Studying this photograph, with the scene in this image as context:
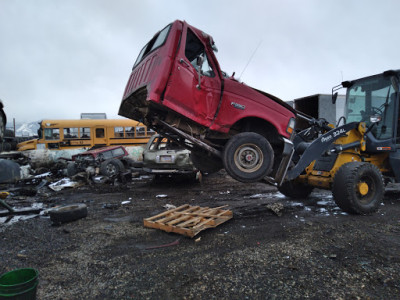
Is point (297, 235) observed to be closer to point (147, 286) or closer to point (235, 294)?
point (235, 294)

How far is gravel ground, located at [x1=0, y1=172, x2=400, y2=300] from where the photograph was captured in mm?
2695

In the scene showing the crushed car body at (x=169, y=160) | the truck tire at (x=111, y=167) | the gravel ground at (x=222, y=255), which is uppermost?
the crushed car body at (x=169, y=160)

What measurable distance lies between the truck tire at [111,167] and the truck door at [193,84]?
7303 mm

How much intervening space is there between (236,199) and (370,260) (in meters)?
3.81

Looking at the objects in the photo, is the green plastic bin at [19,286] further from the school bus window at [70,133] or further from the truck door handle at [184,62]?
the school bus window at [70,133]

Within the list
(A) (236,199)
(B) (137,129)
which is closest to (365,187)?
(A) (236,199)

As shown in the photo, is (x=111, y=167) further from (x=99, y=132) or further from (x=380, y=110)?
(x=380, y=110)

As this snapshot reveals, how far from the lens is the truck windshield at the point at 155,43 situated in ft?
13.7

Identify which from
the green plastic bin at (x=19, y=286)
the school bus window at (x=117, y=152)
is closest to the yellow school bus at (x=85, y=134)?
the school bus window at (x=117, y=152)

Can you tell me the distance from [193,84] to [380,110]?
4.42m

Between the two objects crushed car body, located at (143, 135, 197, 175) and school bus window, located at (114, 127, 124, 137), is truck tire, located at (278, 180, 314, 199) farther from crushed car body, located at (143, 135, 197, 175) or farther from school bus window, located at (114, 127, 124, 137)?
school bus window, located at (114, 127, 124, 137)

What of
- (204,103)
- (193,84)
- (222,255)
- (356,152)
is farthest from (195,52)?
(356,152)

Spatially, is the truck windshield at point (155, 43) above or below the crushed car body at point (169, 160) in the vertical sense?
above

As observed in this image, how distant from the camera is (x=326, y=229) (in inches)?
171
